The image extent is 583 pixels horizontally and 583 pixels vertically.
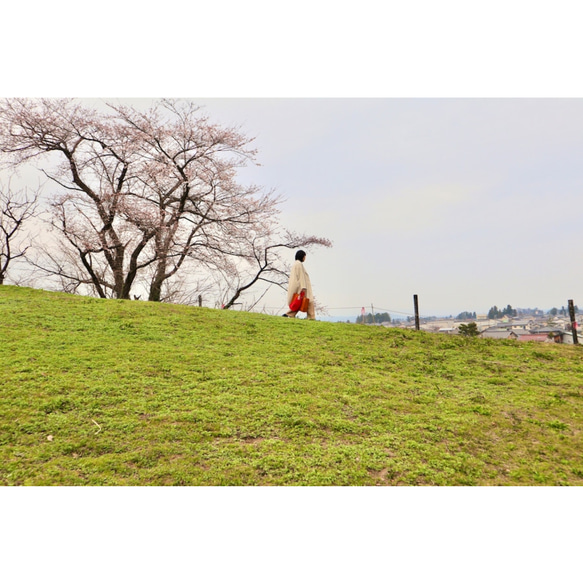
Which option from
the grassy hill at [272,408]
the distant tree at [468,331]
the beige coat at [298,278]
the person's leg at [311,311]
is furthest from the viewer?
the person's leg at [311,311]

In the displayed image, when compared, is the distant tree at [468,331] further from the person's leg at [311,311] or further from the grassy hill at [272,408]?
the person's leg at [311,311]

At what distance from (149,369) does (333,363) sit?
8.37 feet

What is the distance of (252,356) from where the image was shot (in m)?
6.38

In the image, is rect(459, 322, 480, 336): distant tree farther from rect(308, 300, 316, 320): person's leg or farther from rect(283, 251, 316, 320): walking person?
rect(283, 251, 316, 320): walking person

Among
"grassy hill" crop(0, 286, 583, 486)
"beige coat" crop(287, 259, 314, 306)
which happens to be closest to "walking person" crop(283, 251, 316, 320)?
"beige coat" crop(287, 259, 314, 306)

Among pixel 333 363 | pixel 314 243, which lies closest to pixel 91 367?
pixel 333 363

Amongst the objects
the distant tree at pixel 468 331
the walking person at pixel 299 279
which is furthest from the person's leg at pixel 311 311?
the distant tree at pixel 468 331

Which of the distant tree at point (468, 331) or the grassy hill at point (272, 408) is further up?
the distant tree at point (468, 331)

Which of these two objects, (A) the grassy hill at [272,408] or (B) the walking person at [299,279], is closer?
(A) the grassy hill at [272,408]

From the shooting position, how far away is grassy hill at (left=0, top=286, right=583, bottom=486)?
3.33 m

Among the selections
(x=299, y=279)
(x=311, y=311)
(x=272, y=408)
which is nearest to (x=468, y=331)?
(x=311, y=311)

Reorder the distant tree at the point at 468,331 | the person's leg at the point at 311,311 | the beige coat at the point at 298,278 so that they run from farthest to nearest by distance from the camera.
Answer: the person's leg at the point at 311,311, the beige coat at the point at 298,278, the distant tree at the point at 468,331

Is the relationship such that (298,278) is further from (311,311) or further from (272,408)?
(272,408)

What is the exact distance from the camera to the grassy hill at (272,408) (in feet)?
10.9
